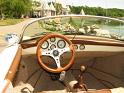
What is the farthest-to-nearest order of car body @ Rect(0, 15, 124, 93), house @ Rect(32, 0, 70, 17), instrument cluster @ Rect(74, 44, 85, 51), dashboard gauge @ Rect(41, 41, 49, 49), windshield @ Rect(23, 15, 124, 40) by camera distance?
house @ Rect(32, 0, 70, 17) → windshield @ Rect(23, 15, 124, 40) → instrument cluster @ Rect(74, 44, 85, 51) → car body @ Rect(0, 15, 124, 93) → dashboard gauge @ Rect(41, 41, 49, 49)

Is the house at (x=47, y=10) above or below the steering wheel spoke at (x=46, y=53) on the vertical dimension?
below

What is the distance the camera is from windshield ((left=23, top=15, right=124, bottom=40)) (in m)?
6.15

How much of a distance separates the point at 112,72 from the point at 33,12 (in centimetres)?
12041

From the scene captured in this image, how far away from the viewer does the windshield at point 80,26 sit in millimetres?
6146

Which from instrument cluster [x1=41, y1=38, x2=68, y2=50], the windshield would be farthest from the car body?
instrument cluster [x1=41, y1=38, x2=68, y2=50]

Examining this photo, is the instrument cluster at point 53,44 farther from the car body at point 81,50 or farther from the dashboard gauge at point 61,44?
the car body at point 81,50

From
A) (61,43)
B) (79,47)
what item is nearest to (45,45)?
(61,43)

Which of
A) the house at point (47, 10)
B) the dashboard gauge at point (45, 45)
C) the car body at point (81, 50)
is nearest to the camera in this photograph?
the dashboard gauge at point (45, 45)

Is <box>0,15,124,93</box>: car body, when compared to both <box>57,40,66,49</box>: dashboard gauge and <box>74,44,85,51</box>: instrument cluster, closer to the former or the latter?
<box>74,44,85,51</box>: instrument cluster

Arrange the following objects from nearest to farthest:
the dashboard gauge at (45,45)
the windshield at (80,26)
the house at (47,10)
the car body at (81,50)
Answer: the dashboard gauge at (45,45)
the car body at (81,50)
the windshield at (80,26)
the house at (47,10)

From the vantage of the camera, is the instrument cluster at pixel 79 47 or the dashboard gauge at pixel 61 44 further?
the instrument cluster at pixel 79 47

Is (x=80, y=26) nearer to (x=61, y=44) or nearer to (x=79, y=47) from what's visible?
(x=79, y=47)

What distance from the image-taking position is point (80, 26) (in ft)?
20.6

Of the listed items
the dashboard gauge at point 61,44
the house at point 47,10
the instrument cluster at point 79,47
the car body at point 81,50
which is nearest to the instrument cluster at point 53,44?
the dashboard gauge at point 61,44
